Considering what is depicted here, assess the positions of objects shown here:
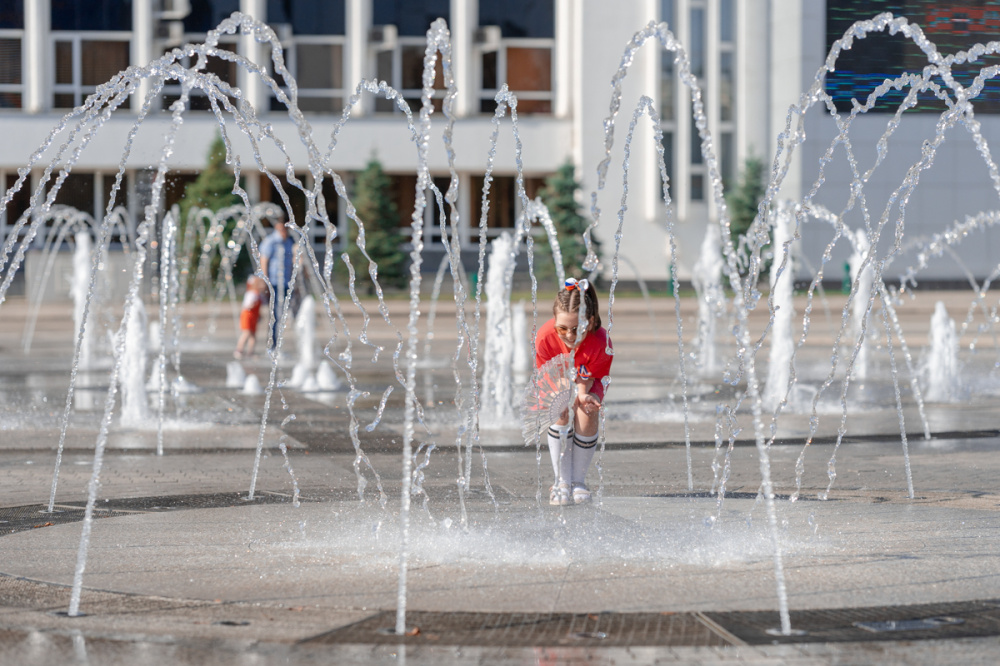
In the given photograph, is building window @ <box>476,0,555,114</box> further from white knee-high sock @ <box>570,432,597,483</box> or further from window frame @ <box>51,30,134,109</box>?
white knee-high sock @ <box>570,432,597,483</box>

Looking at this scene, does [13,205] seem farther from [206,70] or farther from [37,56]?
[206,70]

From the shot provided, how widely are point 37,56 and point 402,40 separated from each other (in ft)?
33.1

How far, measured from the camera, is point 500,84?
40.8 meters

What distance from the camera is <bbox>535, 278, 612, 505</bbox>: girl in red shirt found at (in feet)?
22.9

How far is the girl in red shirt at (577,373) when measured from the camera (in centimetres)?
698

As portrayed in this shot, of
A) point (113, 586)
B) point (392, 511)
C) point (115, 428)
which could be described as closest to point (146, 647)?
point (113, 586)

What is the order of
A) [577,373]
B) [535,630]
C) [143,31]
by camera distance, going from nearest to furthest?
[535,630], [577,373], [143,31]

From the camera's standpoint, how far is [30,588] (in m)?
5.30

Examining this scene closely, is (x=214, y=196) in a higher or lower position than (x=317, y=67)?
lower

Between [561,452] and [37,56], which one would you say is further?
[37,56]

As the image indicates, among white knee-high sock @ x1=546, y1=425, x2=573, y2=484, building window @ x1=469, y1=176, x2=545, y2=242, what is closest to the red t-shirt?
white knee-high sock @ x1=546, y1=425, x2=573, y2=484

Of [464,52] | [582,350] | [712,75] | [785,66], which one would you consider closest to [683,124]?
[712,75]

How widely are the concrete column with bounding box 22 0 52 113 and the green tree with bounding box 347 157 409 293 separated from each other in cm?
928

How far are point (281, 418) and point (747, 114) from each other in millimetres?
30937
